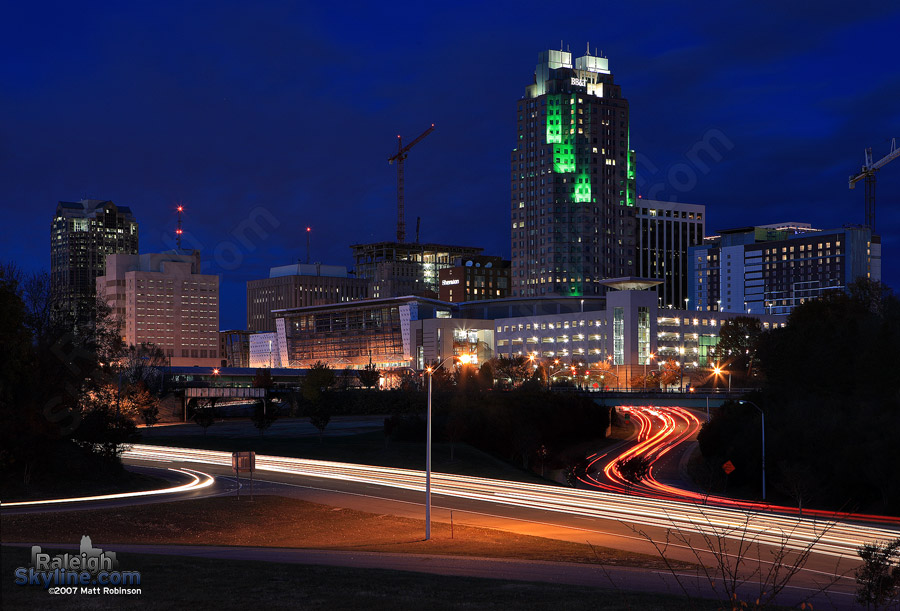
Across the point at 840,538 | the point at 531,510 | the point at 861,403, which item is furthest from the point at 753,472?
the point at 840,538

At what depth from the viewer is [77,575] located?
21.5m

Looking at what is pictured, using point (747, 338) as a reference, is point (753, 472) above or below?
below

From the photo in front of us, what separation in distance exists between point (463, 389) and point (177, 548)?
100 meters

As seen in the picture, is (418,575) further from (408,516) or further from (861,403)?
(861,403)

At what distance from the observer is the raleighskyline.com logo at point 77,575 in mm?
20681

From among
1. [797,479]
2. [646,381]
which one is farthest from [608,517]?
[646,381]

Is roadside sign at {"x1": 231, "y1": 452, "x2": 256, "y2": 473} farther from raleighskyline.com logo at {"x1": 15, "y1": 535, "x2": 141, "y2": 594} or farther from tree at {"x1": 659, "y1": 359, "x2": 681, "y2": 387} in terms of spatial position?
tree at {"x1": 659, "y1": 359, "x2": 681, "y2": 387}

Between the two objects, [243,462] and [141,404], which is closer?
[243,462]

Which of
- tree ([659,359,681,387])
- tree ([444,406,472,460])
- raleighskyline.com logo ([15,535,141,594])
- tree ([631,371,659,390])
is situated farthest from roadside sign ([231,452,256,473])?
tree ([659,359,681,387])

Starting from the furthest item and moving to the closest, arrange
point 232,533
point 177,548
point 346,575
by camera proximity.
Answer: point 232,533 → point 177,548 → point 346,575

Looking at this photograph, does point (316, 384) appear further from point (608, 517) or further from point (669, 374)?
point (608, 517)

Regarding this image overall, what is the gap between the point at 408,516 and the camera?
4456 cm

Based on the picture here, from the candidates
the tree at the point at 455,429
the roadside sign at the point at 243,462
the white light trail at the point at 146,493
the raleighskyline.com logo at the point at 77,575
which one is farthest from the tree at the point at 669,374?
the raleighskyline.com logo at the point at 77,575

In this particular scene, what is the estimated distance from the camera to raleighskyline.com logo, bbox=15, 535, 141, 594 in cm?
2068
